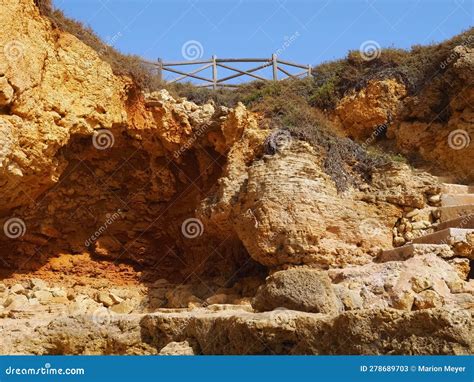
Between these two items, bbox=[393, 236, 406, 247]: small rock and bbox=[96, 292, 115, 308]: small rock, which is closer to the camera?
bbox=[393, 236, 406, 247]: small rock

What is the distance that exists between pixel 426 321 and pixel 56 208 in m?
10.8

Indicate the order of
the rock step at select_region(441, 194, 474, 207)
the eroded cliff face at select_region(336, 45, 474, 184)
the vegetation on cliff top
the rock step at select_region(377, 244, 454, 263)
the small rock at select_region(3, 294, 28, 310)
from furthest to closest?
the eroded cliff face at select_region(336, 45, 474, 184)
the vegetation on cliff top
the rock step at select_region(441, 194, 474, 207)
the small rock at select_region(3, 294, 28, 310)
the rock step at select_region(377, 244, 454, 263)

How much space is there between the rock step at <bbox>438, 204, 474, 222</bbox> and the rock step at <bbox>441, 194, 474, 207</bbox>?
461mm

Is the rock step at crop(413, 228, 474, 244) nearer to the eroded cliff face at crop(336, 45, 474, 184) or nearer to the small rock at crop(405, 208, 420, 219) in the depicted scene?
the small rock at crop(405, 208, 420, 219)

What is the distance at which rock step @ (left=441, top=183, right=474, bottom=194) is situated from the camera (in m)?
12.0

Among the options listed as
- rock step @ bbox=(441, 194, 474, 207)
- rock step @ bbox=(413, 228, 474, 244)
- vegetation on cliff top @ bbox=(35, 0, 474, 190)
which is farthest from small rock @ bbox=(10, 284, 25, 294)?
rock step @ bbox=(441, 194, 474, 207)

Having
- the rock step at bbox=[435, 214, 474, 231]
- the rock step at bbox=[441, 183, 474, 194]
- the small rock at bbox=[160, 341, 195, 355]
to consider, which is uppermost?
the rock step at bbox=[441, 183, 474, 194]

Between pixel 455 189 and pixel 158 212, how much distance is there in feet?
22.4

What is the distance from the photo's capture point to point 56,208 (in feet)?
43.8

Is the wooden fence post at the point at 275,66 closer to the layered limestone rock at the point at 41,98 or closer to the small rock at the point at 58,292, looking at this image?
the layered limestone rock at the point at 41,98

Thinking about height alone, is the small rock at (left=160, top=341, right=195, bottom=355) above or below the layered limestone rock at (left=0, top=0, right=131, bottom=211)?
below

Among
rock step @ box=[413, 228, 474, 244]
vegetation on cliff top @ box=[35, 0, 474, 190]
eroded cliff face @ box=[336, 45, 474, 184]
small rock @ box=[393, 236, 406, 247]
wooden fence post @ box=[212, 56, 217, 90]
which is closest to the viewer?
rock step @ box=[413, 228, 474, 244]

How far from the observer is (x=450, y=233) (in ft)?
30.0

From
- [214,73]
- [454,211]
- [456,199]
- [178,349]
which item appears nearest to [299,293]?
[178,349]
